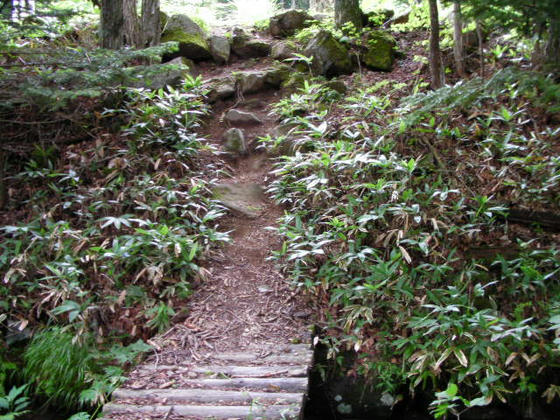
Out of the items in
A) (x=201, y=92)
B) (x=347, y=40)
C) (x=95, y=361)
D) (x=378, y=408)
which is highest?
(x=347, y=40)

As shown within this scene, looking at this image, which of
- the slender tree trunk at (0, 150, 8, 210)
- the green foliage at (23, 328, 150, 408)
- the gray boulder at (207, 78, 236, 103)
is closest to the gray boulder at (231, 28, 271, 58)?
the gray boulder at (207, 78, 236, 103)

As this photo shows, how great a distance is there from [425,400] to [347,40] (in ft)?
21.8

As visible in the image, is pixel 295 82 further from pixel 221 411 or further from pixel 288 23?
pixel 221 411

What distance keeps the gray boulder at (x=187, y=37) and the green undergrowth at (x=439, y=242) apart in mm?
3546

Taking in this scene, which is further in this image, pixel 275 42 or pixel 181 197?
pixel 275 42

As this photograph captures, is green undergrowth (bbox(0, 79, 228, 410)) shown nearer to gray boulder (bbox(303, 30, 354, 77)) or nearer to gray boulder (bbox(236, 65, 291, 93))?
gray boulder (bbox(236, 65, 291, 93))

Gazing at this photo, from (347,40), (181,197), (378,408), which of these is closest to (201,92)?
(181,197)

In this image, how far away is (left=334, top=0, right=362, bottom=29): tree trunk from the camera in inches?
345

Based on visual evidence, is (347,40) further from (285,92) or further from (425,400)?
(425,400)

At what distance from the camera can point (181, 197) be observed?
18.9ft

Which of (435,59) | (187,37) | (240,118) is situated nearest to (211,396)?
(240,118)

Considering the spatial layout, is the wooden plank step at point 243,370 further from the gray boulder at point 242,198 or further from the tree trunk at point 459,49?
the tree trunk at point 459,49

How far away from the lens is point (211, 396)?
338 cm

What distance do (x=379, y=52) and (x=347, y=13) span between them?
4.05 feet
